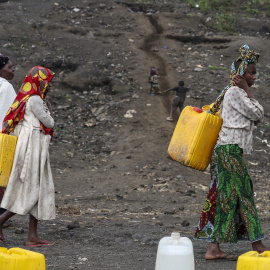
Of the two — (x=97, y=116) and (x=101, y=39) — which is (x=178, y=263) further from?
(x=101, y=39)

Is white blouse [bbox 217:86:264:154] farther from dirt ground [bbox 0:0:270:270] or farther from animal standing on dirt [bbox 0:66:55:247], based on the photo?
animal standing on dirt [bbox 0:66:55:247]

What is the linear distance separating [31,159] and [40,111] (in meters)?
0.42

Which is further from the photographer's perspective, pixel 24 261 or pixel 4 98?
pixel 4 98

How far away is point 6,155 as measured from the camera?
18.1 feet

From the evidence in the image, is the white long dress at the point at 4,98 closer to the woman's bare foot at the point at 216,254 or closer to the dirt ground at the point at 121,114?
the dirt ground at the point at 121,114

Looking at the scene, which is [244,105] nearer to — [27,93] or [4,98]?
[27,93]

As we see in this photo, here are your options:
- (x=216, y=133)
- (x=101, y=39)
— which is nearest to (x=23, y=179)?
(x=216, y=133)

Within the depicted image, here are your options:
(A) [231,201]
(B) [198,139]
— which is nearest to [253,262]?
(A) [231,201]

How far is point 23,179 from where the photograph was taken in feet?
18.3

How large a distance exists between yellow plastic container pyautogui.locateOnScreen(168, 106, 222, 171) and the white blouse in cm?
9

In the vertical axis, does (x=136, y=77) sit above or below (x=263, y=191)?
above

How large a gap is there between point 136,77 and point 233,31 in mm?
6892

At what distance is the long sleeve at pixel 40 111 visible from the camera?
5.61 meters

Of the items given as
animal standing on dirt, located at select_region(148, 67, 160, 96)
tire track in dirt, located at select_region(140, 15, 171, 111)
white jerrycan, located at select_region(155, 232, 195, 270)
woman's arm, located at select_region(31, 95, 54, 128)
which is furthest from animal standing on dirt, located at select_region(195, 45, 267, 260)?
animal standing on dirt, located at select_region(148, 67, 160, 96)
